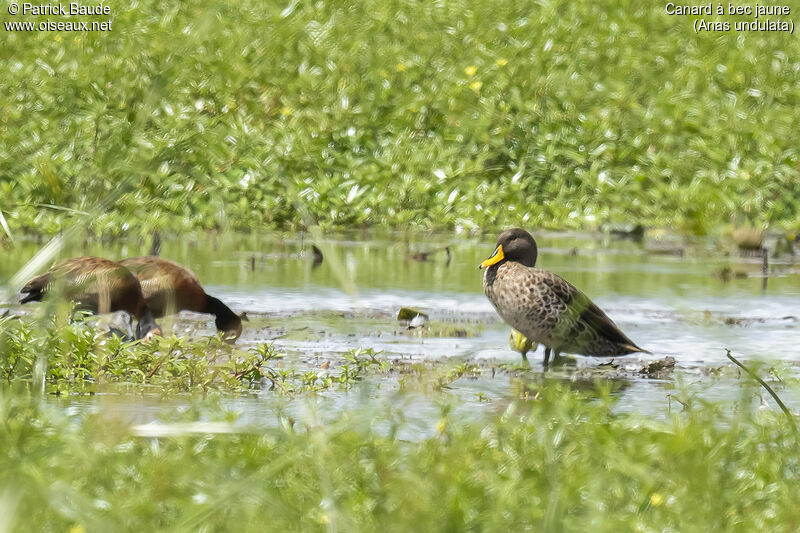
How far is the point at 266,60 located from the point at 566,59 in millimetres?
2650

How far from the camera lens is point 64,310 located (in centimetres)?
499

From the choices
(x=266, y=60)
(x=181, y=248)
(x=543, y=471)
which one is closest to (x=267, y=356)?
(x=543, y=471)

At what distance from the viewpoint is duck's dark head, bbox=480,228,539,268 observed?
21.9ft

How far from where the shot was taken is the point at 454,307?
7.34 meters

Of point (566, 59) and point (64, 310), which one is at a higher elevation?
point (566, 59)

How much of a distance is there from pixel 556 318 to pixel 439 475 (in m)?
2.80

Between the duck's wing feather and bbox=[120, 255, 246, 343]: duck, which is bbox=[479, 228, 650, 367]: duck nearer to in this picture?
the duck's wing feather

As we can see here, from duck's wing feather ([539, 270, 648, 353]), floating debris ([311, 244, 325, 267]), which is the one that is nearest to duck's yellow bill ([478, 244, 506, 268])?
duck's wing feather ([539, 270, 648, 353])

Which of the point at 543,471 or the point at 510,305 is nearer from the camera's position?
the point at 543,471

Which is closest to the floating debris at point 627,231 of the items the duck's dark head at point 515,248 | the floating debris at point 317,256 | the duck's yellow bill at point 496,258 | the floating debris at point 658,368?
the floating debris at point 317,256

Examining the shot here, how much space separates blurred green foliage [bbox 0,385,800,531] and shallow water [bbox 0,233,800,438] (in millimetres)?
630

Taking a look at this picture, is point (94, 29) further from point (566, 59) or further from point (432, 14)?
point (566, 59)

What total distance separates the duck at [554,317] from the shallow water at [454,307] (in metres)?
0.11

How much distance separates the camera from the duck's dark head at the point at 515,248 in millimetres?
6680
